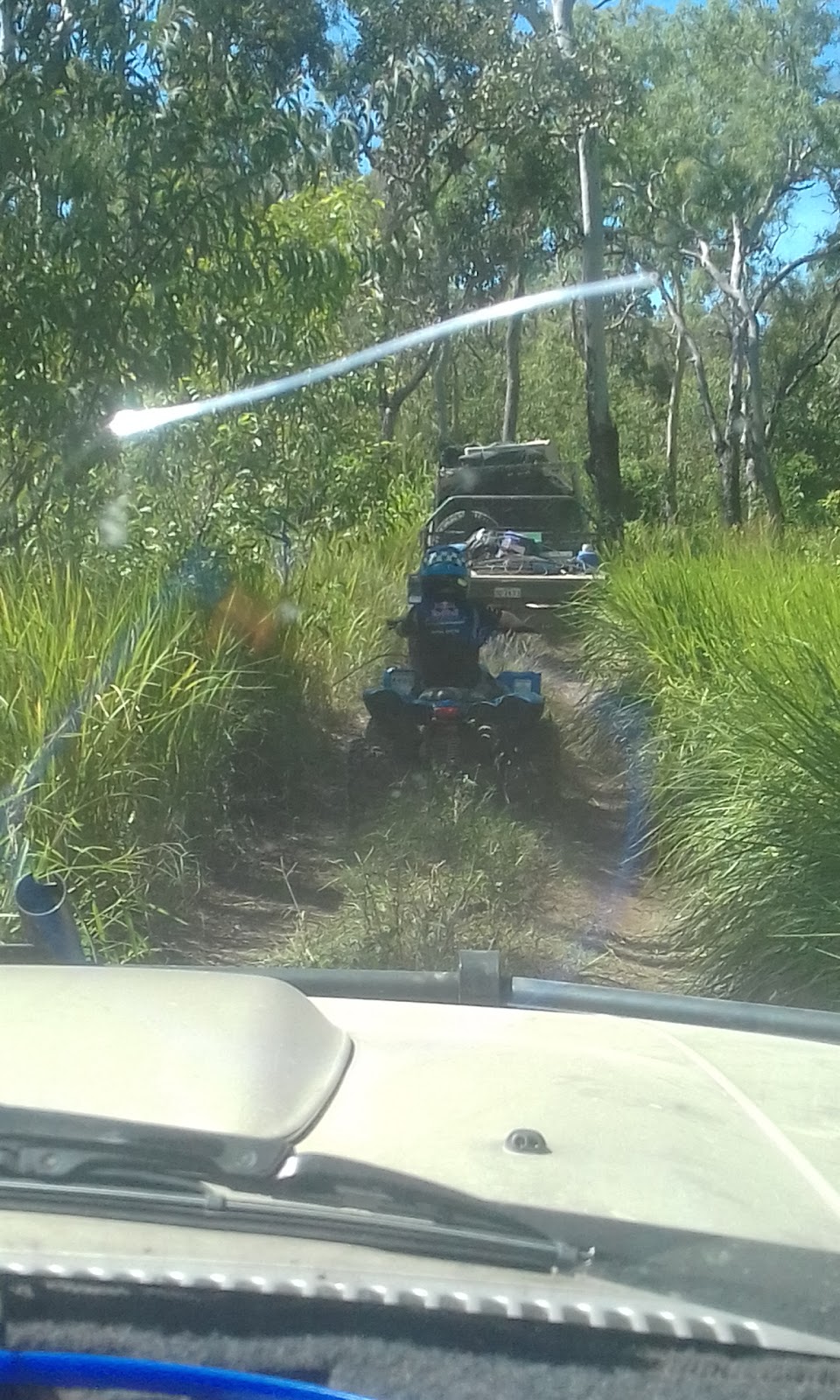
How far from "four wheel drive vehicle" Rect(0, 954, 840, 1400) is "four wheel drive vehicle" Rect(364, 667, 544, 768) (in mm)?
4240

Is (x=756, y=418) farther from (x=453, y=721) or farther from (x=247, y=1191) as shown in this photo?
(x=247, y=1191)

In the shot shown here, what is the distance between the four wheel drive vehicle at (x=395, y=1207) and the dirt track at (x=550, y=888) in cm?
280

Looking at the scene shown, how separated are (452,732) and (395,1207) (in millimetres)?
5128

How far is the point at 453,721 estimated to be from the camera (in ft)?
21.9

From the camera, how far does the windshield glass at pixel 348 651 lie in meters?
3.13

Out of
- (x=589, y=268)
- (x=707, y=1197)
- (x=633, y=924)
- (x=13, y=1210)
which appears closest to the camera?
(x=13, y=1210)

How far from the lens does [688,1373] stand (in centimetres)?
A: 134

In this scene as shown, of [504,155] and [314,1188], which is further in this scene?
[504,155]

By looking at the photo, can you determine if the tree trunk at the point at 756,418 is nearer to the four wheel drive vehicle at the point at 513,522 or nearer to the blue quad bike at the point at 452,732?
the four wheel drive vehicle at the point at 513,522

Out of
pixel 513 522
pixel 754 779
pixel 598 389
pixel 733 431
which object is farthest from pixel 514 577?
pixel 733 431

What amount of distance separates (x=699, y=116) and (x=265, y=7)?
15.5 m

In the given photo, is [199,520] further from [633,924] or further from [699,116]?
[699,116]

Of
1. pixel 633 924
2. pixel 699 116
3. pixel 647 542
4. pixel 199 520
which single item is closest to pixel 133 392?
pixel 199 520

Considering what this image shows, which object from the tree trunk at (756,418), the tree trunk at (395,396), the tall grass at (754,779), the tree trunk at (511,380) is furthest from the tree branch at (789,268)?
the tall grass at (754,779)
